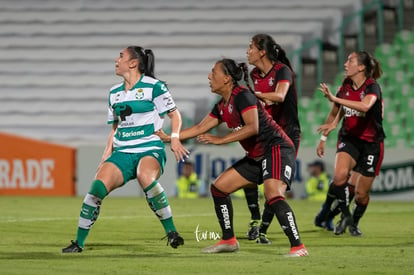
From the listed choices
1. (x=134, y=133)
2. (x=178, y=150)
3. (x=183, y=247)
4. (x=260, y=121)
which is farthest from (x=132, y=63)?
(x=183, y=247)

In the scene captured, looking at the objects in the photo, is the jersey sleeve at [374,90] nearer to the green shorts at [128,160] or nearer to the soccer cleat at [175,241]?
the green shorts at [128,160]

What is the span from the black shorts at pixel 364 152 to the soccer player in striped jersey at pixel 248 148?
2.79m

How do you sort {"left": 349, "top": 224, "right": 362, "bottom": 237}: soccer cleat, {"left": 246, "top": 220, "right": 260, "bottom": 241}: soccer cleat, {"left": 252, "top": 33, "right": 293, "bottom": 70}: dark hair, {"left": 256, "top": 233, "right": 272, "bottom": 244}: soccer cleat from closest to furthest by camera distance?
{"left": 252, "top": 33, "right": 293, "bottom": 70}: dark hair
{"left": 256, "top": 233, "right": 272, "bottom": 244}: soccer cleat
{"left": 246, "top": 220, "right": 260, "bottom": 241}: soccer cleat
{"left": 349, "top": 224, "right": 362, "bottom": 237}: soccer cleat

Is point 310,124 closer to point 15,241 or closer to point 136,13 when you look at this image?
point 136,13

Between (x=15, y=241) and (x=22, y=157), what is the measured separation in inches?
456

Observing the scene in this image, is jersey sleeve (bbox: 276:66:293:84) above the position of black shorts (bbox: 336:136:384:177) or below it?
above

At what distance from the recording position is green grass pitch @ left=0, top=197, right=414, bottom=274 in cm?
747

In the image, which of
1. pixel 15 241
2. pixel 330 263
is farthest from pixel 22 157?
pixel 330 263

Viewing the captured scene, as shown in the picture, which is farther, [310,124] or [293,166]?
[310,124]

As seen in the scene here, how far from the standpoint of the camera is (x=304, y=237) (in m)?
10.8

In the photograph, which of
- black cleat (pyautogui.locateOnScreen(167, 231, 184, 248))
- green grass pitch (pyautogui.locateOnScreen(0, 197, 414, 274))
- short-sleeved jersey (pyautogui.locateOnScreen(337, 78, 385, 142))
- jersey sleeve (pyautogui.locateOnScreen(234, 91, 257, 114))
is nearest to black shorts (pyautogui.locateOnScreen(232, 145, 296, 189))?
jersey sleeve (pyautogui.locateOnScreen(234, 91, 257, 114))

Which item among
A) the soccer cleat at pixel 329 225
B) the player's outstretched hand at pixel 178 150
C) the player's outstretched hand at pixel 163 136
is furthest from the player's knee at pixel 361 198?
the player's outstretched hand at pixel 178 150

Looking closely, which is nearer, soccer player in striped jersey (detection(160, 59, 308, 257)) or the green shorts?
soccer player in striped jersey (detection(160, 59, 308, 257))

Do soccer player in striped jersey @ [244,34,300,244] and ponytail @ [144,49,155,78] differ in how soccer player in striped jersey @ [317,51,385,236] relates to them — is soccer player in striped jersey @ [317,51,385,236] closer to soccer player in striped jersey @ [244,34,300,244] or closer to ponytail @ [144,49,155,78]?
soccer player in striped jersey @ [244,34,300,244]
